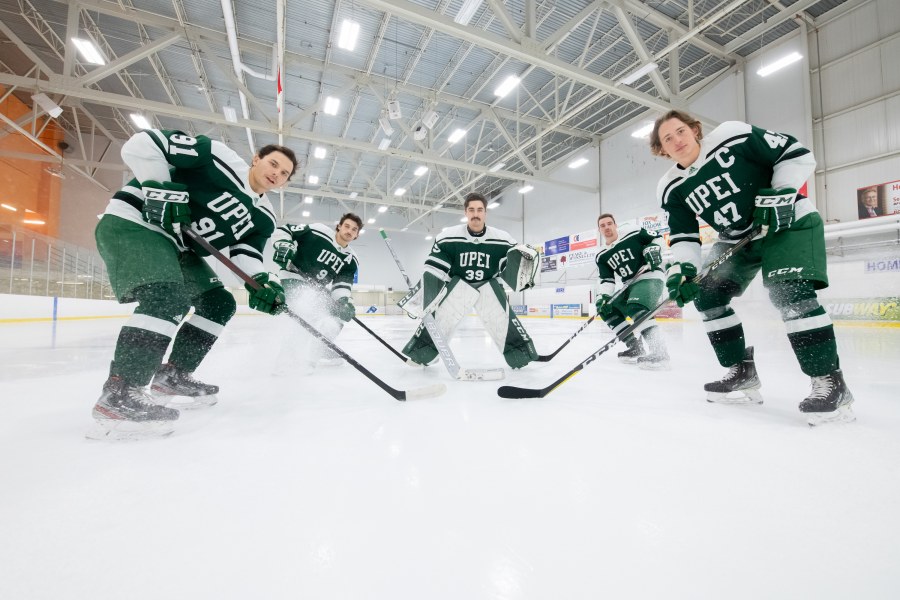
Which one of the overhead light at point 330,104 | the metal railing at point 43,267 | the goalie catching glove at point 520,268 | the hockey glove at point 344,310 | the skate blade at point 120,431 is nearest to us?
the skate blade at point 120,431

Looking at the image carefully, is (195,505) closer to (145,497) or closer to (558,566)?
(145,497)

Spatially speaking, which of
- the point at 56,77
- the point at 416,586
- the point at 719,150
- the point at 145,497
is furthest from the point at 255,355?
the point at 56,77

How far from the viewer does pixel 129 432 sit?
3.87 ft

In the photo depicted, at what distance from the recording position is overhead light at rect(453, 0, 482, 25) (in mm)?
4980

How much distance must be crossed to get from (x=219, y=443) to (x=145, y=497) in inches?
13.5

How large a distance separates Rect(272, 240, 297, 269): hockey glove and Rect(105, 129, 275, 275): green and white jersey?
110 cm

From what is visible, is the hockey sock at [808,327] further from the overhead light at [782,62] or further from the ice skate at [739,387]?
the overhead light at [782,62]

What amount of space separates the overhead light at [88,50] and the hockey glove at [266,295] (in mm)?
6728

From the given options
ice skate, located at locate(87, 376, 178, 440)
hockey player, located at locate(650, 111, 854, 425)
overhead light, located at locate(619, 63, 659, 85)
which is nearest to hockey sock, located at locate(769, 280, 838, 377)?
hockey player, located at locate(650, 111, 854, 425)

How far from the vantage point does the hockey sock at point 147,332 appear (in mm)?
1247

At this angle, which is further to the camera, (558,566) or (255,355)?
(255,355)

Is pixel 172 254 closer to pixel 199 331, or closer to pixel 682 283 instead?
pixel 199 331

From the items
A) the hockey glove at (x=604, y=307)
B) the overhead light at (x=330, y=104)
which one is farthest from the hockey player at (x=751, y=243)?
the overhead light at (x=330, y=104)

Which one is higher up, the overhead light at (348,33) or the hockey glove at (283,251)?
the overhead light at (348,33)
